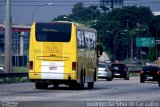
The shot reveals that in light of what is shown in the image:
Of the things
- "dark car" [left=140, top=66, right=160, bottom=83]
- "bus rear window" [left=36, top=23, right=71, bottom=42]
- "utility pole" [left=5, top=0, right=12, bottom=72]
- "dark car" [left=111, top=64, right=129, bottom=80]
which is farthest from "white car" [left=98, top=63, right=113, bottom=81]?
"bus rear window" [left=36, top=23, right=71, bottom=42]

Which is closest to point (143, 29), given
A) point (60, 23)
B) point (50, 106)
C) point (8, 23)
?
point (8, 23)

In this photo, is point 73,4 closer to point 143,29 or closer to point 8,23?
point 143,29

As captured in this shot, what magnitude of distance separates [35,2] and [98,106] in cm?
12113

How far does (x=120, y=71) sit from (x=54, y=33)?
1334 inches

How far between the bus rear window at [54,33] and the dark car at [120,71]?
32764 mm

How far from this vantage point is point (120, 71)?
71875mm

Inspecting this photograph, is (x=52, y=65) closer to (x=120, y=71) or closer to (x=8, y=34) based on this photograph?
(x=8, y=34)

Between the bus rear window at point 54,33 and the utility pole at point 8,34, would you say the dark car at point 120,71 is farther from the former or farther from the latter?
the bus rear window at point 54,33

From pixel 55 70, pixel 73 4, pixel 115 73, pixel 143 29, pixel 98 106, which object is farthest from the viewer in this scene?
pixel 73 4

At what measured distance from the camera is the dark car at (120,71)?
233 ft

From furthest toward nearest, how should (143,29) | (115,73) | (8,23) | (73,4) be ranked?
(73,4) → (143,29) → (115,73) → (8,23)

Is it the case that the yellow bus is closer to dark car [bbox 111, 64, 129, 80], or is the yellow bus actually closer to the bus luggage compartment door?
the bus luggage compartment door

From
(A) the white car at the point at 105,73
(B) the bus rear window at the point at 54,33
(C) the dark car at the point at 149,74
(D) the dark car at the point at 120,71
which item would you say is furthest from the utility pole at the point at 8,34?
(D) the dark car at the point at 120,71

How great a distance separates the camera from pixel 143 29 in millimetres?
141250
